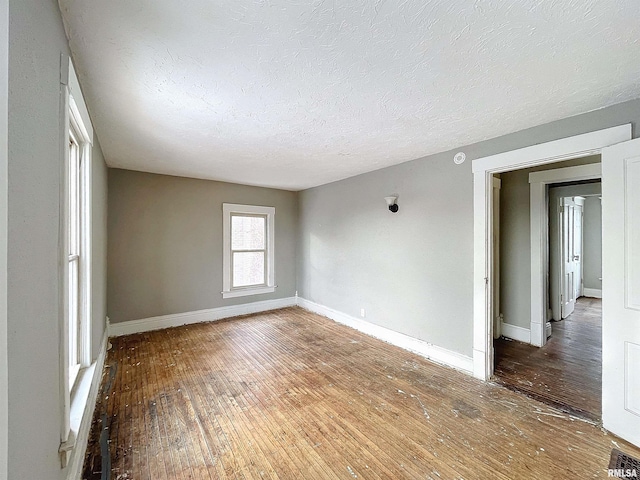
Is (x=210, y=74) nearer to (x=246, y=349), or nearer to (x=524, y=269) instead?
(x=246, y=349)

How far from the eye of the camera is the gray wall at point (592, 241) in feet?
21.0

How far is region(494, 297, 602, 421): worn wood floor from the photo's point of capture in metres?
2.43

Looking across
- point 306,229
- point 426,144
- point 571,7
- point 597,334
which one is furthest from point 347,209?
point 597,334

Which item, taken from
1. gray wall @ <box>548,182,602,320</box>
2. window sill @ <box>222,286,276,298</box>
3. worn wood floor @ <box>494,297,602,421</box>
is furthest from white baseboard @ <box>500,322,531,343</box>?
window sill @ <box>222,286,276,298</box>

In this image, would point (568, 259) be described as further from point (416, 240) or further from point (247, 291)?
point (247, 291)

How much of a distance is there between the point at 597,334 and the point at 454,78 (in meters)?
4.60

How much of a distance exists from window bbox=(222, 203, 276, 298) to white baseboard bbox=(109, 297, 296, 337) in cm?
25

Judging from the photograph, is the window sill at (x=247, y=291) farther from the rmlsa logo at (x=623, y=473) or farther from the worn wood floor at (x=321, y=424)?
the rmlsa logo at (x=623, y=473)

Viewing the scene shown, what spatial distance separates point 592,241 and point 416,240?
6054mm

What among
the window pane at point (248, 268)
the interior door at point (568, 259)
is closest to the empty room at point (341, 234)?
the interior door at point (568, 259)

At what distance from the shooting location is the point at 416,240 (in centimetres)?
345

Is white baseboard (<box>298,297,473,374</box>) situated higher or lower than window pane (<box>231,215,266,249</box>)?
lower

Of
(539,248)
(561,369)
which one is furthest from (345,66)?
(561,369)

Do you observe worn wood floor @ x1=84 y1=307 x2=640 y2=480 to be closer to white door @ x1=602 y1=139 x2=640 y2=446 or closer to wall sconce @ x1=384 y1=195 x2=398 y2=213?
white door @ x1=602 y1=139 x2=640 y2=446
